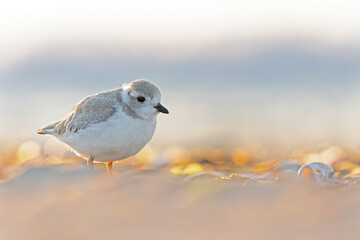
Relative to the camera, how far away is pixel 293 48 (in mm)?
14266

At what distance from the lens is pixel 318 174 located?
426 centimetres

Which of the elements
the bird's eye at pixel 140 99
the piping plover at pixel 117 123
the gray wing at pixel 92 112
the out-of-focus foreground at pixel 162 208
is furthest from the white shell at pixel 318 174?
the gray wing at pixel 92 112

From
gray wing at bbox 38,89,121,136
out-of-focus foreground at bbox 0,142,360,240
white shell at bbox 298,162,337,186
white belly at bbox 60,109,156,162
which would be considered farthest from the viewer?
gray wing at bbox 38,89,121,136

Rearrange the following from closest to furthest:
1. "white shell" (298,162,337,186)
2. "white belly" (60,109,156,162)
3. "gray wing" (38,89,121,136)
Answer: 1. "white shell" (298,162,337,186)
2. "white belly" (60,109,156,162)
3. "gray wing" (38,89,121,136)

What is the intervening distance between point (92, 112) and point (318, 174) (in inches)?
89.4

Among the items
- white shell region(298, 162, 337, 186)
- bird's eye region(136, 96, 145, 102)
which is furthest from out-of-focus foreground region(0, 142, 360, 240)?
bird's eye region(136, 96, 145, 102)

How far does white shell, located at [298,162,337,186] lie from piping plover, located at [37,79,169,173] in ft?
4.76

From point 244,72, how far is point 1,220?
36.1 ft

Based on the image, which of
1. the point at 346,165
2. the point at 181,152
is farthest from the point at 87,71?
the point at 346,165

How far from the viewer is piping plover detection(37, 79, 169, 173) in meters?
4.74

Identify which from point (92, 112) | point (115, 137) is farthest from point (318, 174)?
point (92, 112)

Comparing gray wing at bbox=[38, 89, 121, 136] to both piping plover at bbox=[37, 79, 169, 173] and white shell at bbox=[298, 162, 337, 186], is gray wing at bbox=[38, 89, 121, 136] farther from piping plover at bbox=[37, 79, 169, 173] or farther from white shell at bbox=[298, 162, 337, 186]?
white shell at bbox=[298, 162, 337, 186]

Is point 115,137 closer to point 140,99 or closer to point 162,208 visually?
point 140,99

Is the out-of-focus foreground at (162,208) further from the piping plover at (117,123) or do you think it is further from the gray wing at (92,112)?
the gray wing at (92,112)
